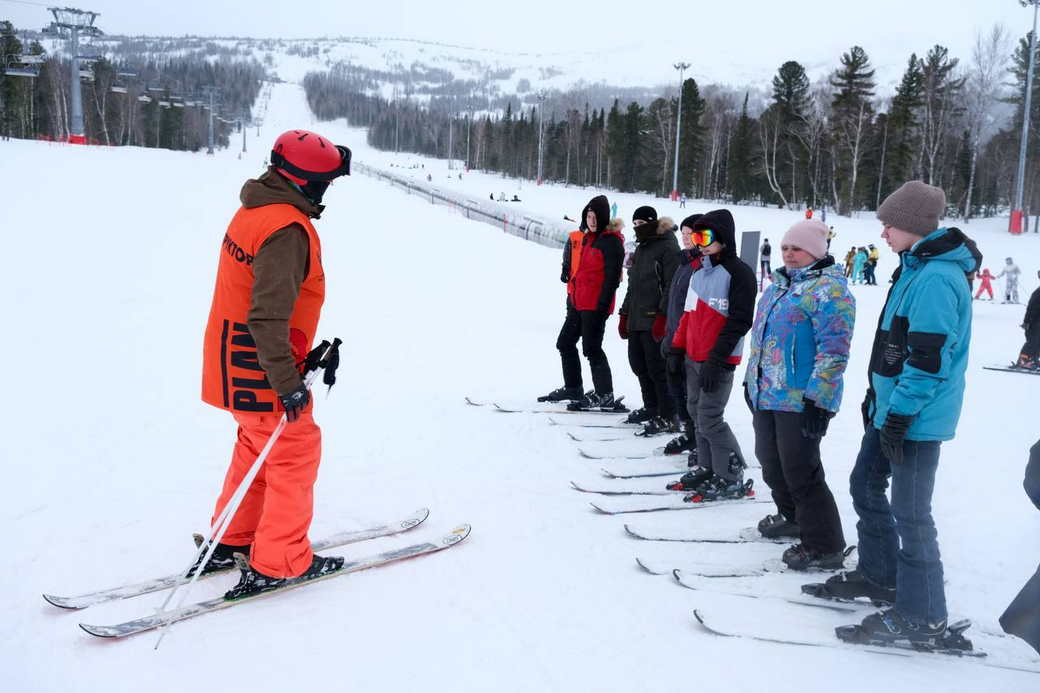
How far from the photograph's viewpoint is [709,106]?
200 ft

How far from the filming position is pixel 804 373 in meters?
3.40

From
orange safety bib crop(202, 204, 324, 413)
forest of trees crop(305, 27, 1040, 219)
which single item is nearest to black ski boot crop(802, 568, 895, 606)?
orange safety bib crop(202, 204, 324, 413)

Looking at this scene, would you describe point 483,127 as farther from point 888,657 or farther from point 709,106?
point 888,657

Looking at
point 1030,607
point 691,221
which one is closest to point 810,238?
point 691,221

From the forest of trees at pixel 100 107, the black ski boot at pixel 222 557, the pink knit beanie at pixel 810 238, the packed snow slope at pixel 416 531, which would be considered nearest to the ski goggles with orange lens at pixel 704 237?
the pink knit beanie at pixel 810 238

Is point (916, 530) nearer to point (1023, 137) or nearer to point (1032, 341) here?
point (1032, 341)

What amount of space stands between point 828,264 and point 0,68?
64.6m

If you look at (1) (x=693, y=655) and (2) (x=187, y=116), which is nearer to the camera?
(1) (x=693, y=655)

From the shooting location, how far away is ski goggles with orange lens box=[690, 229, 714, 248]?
4262 millimetres

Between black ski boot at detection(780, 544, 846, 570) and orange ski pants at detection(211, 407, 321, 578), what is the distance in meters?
2.27

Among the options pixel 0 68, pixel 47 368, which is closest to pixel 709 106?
pixel 0 68

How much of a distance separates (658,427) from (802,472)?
232 cm

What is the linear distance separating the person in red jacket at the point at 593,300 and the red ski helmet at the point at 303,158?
10.6ft

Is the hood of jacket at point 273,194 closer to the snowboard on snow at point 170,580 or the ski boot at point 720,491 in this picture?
the snowboard on snow at point 170,580
